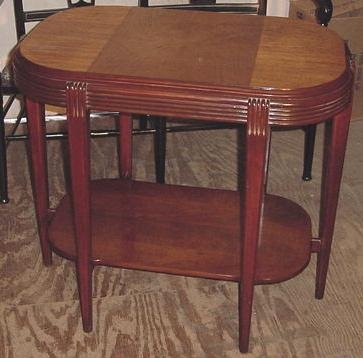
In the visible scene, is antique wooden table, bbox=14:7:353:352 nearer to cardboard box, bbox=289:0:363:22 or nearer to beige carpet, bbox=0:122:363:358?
beige carpet, bbox=0:122:363:358

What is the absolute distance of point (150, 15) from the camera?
5.29 ft

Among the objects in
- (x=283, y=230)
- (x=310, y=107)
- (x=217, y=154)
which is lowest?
(x=217, y=154)

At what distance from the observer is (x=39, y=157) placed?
1.55m

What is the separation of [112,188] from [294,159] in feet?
2.43

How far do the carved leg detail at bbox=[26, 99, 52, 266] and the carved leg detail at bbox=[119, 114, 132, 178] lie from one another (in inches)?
9.8

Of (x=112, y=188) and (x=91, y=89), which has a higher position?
(x=91, y=89)

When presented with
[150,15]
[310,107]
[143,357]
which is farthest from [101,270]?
[310,107]

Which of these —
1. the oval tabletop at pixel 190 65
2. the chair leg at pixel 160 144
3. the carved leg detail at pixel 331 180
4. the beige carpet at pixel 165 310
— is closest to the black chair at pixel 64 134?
the chair leg at pixel 160 144

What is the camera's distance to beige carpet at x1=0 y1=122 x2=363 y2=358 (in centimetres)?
154

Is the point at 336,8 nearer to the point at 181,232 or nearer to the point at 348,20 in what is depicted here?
the point at 348,20

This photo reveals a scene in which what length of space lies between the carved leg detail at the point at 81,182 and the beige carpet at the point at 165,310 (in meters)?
0.09

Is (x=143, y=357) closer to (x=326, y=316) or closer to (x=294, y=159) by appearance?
(x=326, y=316)

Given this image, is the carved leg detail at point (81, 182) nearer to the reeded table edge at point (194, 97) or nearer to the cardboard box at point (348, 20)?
the reeded table edge at point (194, 97)

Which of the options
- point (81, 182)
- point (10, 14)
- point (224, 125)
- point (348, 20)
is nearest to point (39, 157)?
point (81, 182)
